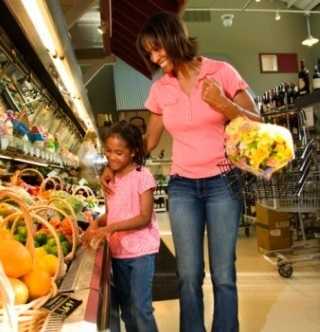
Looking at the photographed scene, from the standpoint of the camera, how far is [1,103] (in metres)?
3.04

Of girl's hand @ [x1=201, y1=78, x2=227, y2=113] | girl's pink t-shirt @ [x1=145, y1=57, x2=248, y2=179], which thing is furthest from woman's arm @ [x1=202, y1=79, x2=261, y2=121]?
girl's pink t-shirt @ [x1=145, y1=57, x2=248, y2=179]

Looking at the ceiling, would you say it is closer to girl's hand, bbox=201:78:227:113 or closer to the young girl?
the young girl

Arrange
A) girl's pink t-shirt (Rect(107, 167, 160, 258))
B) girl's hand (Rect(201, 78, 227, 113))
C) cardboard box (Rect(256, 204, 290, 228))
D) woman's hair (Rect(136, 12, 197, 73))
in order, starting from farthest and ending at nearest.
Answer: cardboard box (Rect(256, 204, 290, 228))
girl's pink t-shirt (Rect(107, 167, 160, 258))
woman's hair (Rect(136, 12, 197, 73))
girl's hand (Rect(201, 78, 227, 113))

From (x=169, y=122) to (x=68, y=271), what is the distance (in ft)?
2.25

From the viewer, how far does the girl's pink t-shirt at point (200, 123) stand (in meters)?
1.65

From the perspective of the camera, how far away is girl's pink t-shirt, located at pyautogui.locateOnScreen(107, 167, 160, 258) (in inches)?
74.9

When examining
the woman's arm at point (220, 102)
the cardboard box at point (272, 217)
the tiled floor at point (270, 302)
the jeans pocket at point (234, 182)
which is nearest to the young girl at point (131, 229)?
the jeans pocket at point (234, 182)

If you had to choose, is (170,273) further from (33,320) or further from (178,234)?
(33,320)

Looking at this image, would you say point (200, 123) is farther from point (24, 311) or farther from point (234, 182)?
point (24, 311)

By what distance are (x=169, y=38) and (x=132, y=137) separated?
563mm

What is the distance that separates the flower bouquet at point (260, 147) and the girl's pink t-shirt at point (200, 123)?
10.8 inches

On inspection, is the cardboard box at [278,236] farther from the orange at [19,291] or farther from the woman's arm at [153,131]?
the orange at [19,291]

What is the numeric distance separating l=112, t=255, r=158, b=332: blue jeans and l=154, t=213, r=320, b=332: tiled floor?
31.8 inches

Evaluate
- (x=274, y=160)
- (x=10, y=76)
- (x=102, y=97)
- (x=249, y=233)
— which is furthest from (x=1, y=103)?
(x=102, y=97)
